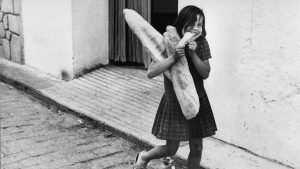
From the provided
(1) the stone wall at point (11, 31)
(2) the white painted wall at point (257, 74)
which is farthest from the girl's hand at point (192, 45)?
(1) the stone wall at point (11, 31)

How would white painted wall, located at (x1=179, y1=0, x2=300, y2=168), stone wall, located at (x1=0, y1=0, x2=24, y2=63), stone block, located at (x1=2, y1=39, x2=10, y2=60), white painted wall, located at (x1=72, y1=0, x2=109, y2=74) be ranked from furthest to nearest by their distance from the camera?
stone block, located at (x1=2, y1=39, x2=10, y2=60), stone wall, located at (x1=0, y1=0, x2=24, y2=63), white painted wall, located at (x1=72, y1=0, x2=109, y2=74), white painted wall, located at (x1=179, y1=0, x2=300, y2=168)

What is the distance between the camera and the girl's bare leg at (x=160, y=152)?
3963 millimetres

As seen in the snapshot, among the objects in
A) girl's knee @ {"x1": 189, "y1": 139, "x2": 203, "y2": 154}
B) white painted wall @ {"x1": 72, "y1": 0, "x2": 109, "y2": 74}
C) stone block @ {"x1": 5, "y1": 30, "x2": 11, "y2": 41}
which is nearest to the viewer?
girl's knee @ {"x1": 189, "y1": 139, "x2": 203, "y2": 154}

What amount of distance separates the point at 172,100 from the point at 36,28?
4.67 metres

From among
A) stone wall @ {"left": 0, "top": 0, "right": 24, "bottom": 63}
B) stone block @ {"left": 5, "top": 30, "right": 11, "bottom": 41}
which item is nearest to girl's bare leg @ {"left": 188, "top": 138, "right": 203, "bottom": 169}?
stone wall @ {"left": 0, "top": 0, "right": 24, "bottom": 63}

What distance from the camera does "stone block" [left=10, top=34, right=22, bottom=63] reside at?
831 centimetres

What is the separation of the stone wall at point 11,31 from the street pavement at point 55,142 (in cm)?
209

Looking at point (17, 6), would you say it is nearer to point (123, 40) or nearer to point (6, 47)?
point (6, 47)

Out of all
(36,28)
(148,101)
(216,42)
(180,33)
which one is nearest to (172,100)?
(180,33)

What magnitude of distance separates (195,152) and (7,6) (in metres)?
5.83

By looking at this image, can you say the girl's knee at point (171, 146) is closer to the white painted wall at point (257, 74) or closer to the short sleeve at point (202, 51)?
the short sleeve at point (202, 51)

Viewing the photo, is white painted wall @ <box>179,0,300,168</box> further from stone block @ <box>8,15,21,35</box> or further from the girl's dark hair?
stone block @ <box>8,15,21,35</box>

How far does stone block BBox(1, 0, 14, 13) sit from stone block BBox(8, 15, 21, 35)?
13 cm

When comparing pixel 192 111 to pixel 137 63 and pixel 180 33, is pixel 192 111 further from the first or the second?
pixel 137 63
